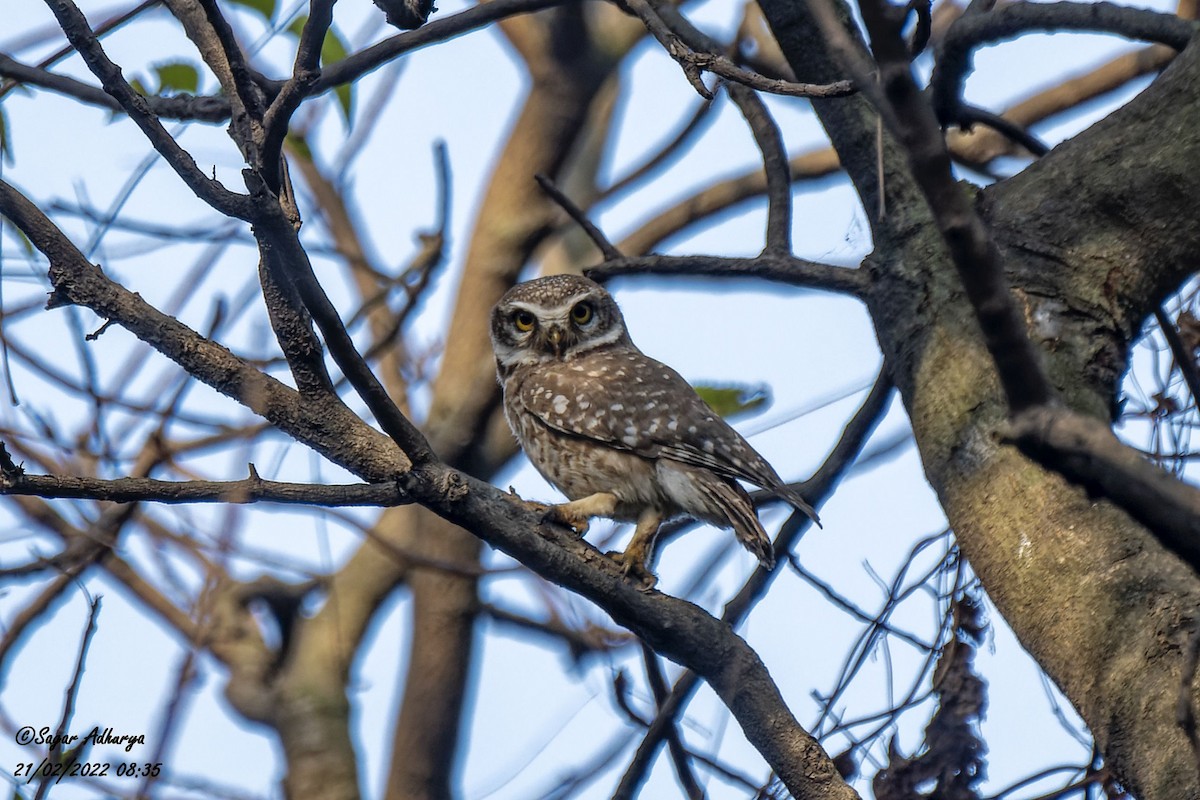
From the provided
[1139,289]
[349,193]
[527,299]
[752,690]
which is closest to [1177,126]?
[1139,289]

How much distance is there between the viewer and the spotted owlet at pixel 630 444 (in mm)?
4035

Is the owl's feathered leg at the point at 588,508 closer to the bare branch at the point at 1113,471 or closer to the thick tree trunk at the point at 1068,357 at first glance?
the thick tree trunk at the point at 1068,357

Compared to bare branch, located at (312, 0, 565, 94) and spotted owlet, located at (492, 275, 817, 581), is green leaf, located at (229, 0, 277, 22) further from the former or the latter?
spotted owlet, located at (492, 275, 817, 581)

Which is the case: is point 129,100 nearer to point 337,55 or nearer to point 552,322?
point 337,55

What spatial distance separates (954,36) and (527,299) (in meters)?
2.62

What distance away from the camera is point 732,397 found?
477cm

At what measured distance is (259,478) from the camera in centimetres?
232

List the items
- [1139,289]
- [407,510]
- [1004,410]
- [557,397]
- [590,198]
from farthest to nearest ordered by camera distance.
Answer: [590,198], [407,510], [557,397], [1139,289], [1004,410]

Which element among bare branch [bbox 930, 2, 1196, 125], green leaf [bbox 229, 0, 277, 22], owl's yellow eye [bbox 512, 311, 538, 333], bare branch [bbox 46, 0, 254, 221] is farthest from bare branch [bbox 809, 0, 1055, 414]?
owl's yellow eye [bbox 512, 311, 538, 333]

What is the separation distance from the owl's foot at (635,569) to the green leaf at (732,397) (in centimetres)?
99

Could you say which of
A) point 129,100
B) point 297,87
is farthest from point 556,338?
point 129,100

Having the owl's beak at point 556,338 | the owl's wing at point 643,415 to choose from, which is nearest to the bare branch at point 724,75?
the owl's wing at point 643,415

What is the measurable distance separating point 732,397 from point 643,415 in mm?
581

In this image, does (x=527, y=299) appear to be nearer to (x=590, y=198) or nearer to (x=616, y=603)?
(x=590, y=198)
